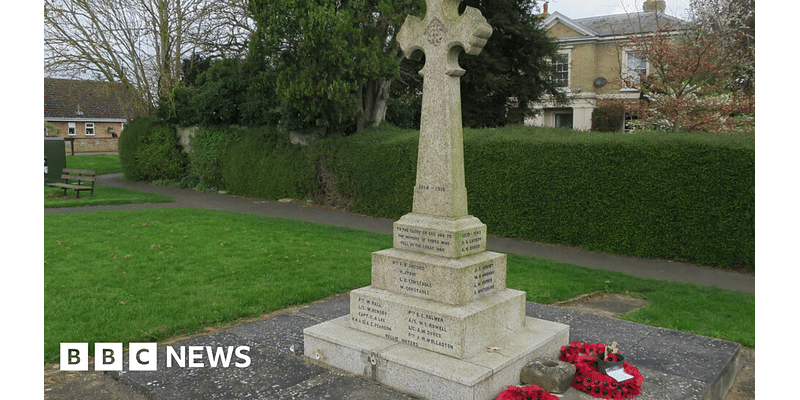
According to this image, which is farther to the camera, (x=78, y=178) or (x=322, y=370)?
(x=78, y=178)

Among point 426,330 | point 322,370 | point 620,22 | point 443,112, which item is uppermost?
point 620,22

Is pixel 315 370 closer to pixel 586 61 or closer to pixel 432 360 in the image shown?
pixel 432 360

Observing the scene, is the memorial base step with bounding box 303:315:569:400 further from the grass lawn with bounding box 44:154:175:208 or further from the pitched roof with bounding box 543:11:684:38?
the pitched roof with bounding box 543:11:684:38

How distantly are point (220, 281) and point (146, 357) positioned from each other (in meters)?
2.95

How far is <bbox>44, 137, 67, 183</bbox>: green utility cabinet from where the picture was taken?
72.1 feet

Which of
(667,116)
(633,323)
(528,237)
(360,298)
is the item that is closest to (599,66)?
(667,116)

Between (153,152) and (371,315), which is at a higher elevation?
(153,152)

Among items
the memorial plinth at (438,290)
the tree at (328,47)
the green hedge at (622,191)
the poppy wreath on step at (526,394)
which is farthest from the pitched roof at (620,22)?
the poppy wreath on step at (526,394)

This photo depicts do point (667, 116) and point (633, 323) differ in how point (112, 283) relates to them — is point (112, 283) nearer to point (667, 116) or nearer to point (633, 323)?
point (633, 323)

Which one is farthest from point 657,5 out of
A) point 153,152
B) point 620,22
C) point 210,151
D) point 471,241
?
point 471,241

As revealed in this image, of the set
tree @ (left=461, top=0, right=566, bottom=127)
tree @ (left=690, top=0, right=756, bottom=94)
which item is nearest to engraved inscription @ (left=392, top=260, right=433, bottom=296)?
tree @ (left=461, top=0, right=566, bottom=127)

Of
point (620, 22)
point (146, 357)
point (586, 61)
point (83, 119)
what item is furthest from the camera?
point (83, 119)

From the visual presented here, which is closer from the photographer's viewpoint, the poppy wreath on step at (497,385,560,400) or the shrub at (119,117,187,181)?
the poppy wreath on step at (497,385,560,400)

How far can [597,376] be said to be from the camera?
194 inches
